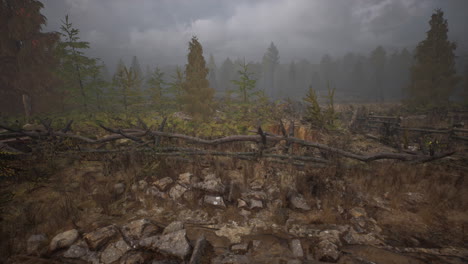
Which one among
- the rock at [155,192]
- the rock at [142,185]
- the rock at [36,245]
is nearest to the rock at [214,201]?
the rock at [155,192]

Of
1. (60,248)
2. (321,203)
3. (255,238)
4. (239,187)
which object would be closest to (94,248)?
(60,248)

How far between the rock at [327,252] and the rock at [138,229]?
→ 2319 millimetres

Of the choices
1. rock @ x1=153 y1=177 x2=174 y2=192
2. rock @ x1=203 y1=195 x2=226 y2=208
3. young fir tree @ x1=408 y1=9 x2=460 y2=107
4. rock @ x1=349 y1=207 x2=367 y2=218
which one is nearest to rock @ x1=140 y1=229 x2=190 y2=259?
rock @ x1=203 y1=195 x2=226 y2=208

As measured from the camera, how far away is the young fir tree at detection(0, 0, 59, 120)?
1443 centimetres

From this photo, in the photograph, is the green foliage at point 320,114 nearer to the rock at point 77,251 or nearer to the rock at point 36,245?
the rock at point 77,251

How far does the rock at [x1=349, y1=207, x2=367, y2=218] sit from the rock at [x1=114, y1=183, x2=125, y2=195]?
4.47 m

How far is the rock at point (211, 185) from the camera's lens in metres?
3.61

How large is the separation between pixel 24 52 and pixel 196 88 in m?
15.1

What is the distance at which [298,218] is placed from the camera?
10.2 ft

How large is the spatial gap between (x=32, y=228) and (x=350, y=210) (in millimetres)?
5227

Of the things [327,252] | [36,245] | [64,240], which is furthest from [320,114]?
[36,245]

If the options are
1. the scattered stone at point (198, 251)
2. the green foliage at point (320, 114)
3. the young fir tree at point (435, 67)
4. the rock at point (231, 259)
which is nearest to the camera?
the scattered stone at point (198, 251)

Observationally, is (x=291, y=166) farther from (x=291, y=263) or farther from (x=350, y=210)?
(x=291, y=263)

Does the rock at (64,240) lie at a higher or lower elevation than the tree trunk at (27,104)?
lower
